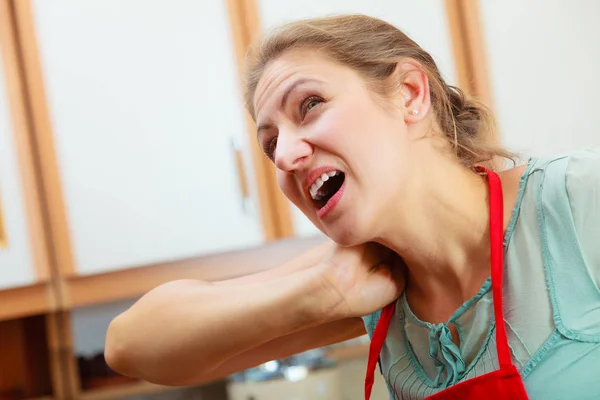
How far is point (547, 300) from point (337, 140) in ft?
→ 1.11

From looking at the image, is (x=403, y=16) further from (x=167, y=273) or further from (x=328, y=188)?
(x=328, y=188)

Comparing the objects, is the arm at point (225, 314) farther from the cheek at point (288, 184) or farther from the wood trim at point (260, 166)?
the wood trim at point (260, 166)

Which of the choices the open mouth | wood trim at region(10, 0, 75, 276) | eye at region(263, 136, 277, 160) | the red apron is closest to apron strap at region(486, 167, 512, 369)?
the red apron

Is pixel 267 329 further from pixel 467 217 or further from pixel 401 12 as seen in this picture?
pixel 401 12

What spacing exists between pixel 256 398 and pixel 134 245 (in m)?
0.59

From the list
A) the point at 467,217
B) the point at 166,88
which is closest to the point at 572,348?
the point at 467,217

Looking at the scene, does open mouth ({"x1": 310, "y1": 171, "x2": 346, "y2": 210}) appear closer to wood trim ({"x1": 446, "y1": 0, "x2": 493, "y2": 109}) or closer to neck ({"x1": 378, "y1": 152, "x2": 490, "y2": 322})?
neck ({"x1": 378, "y1": 152, "x2": 490, "y2": 322})

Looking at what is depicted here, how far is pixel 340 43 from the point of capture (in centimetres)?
110

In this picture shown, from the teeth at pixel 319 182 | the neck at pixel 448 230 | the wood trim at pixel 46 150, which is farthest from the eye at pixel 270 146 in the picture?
the wood trim at pixel 46 150

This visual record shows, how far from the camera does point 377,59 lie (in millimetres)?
1107

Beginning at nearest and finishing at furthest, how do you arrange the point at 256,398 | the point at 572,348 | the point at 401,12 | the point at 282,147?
the point at 572,348 → the point at 282,147 → the point at 401,12 → the point at 256,398

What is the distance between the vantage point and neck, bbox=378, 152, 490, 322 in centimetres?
107

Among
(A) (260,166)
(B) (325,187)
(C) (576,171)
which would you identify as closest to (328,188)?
(B) (325,187)

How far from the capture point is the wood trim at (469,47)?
2.17 m
